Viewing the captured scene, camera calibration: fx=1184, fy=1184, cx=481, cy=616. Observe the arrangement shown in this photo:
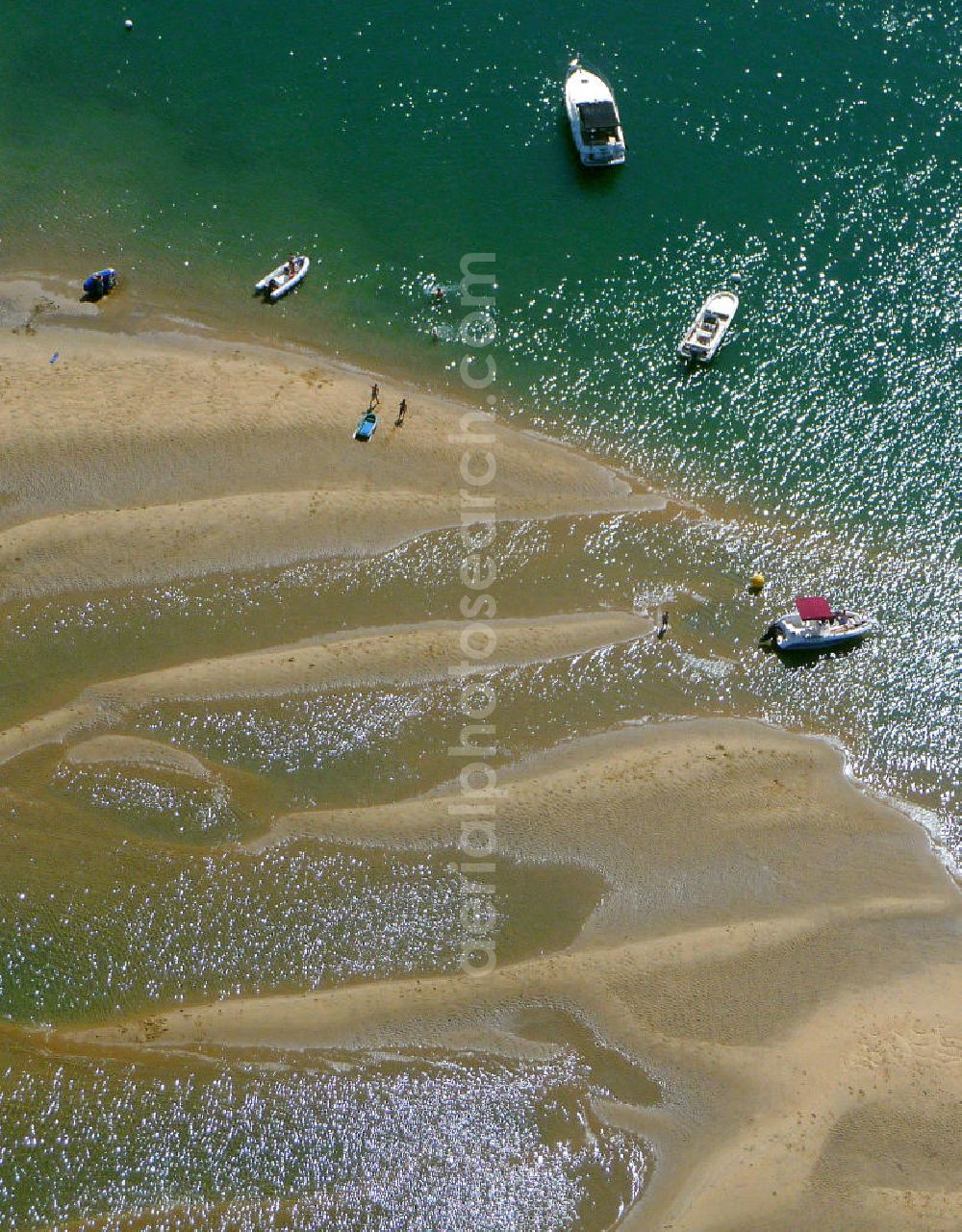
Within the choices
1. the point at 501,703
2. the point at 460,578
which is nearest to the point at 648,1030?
the point at 501,703

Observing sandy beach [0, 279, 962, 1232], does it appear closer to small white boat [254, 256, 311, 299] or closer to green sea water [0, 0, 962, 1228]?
green sea water [0, 0, 962, 1228]

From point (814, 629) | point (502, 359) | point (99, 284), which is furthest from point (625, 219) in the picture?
point (99, 284)

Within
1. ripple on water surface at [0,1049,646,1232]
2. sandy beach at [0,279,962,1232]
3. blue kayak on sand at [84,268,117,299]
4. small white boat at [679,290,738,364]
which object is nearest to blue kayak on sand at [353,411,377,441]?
sandy beach at [0,279,962,1232]

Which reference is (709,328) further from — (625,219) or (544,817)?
(544,817)

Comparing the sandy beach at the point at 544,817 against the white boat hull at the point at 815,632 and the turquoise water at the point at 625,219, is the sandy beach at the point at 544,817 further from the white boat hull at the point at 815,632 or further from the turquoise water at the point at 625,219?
the turquoise water at the point at 625,219

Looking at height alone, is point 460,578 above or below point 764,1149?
above

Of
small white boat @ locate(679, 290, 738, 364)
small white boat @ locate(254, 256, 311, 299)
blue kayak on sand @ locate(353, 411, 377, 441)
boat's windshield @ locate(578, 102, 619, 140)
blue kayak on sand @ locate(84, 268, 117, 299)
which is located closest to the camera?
blue kayak on sand @ locate(353, 411, 377, 441)

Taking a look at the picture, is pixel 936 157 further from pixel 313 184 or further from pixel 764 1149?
pixel 764 1149
